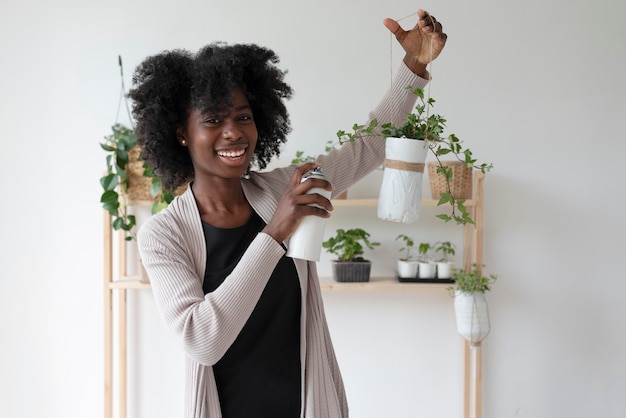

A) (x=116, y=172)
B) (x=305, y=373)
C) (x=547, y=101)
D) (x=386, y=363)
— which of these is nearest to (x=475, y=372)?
(x=386, y=363)

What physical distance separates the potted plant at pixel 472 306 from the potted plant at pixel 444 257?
0.06 m

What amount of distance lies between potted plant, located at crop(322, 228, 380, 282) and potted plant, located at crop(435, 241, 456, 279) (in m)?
0.27

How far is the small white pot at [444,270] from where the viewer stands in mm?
2592

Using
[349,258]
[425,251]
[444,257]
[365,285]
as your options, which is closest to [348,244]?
[349,258]

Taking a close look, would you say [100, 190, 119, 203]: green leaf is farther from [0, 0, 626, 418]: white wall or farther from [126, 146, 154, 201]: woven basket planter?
[0, 0, 626, 418]: white wall

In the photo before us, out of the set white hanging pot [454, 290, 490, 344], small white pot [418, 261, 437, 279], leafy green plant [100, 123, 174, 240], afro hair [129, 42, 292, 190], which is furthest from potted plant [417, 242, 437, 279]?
afro hair [129, 42, 292, 190]

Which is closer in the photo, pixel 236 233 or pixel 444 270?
pixel 236 233

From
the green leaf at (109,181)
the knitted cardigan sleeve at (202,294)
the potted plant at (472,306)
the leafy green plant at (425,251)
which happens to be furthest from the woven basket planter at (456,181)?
the knitted cardigan sleeve at (202,294)

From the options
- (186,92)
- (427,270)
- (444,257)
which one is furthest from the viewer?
(444,257)

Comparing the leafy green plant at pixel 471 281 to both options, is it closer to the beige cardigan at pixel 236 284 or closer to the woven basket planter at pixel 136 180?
the beige cardigan at pixel 236 284

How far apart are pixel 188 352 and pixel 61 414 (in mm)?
2090

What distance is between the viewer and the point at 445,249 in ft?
8.75

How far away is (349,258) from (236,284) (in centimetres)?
153

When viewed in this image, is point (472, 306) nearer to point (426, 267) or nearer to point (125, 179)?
point (426, 267)
